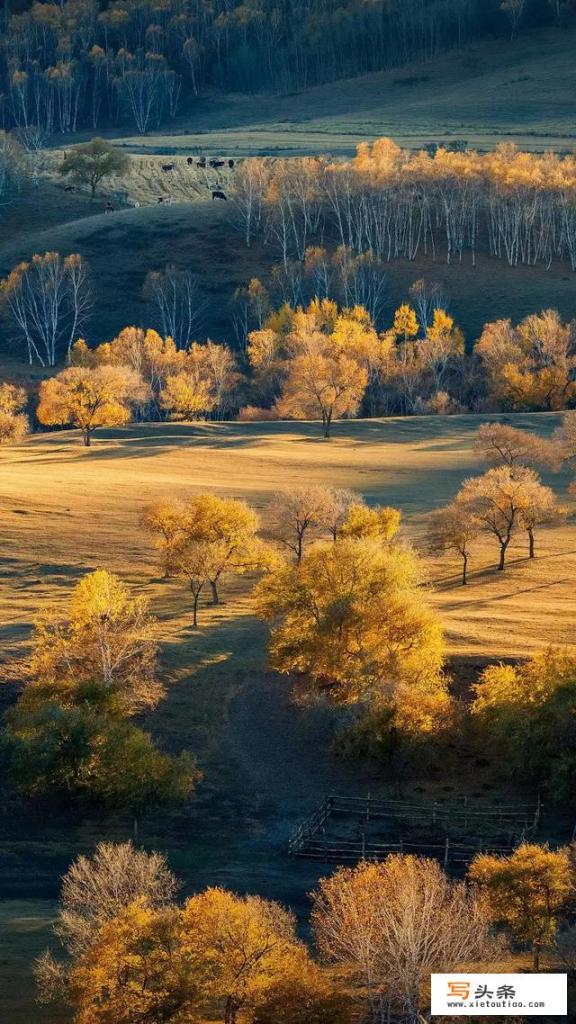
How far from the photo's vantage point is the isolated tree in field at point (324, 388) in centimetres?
12119

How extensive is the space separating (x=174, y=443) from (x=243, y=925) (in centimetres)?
A: 7585

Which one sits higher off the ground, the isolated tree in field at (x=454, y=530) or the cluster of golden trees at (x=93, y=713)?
the isolated tree in field at (x=454, y=530)

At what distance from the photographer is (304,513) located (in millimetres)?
76688

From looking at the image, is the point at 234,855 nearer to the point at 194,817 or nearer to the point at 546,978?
the point at 194,817

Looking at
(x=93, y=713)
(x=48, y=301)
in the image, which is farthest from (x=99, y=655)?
(x=48, y=301)

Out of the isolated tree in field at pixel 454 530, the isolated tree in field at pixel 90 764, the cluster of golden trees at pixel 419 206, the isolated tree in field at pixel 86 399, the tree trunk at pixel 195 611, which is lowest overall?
the isolated tree in field at pixel 90 764

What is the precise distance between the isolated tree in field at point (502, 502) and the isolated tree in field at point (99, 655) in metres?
22.8

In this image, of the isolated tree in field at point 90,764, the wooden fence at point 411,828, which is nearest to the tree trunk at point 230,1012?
the wooden fence at point 411,828

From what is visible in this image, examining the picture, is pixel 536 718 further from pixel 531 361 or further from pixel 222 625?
pixel 531 361

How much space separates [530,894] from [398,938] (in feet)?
27.1

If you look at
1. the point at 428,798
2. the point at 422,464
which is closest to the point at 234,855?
the point at 428,798

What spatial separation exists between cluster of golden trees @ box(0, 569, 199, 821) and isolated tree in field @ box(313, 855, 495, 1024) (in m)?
15.4

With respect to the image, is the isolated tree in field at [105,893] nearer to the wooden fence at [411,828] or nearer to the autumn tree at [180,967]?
the autumn tree at [180,967]

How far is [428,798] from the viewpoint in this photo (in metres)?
56.9
